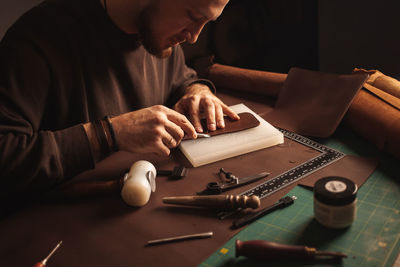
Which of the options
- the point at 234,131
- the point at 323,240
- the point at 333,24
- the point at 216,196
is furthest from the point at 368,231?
the point at 333,24

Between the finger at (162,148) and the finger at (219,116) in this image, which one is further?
the finger at (219,116)

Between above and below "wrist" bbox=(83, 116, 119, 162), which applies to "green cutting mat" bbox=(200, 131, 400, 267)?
below

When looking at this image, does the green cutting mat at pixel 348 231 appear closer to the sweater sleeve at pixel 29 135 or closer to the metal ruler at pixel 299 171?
the metal ruler at pixel 299 171

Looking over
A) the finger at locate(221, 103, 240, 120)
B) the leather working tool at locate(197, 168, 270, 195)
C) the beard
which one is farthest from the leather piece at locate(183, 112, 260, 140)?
the beard

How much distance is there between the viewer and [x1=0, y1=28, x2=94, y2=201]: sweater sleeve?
4.08 feet

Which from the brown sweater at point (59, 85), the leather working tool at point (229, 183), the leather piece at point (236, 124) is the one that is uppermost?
the brown sweater at point (59, 85)

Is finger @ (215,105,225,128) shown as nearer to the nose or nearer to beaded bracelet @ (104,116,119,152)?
the nose

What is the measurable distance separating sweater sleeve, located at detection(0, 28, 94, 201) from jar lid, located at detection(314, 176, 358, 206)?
0.78m

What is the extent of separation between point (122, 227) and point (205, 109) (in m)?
0.74

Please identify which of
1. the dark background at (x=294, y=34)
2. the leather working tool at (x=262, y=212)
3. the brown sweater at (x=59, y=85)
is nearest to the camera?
the leather working tool at (x=262, y=212)

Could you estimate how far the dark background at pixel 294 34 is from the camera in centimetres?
290

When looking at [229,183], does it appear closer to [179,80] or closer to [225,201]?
[225,201]

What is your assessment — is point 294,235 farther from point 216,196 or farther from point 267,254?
point 216,196

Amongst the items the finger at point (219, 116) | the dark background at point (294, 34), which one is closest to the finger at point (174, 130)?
the finger at point (219, 116)
